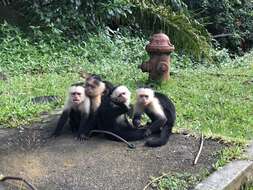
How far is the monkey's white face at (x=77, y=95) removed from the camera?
570 centimetres

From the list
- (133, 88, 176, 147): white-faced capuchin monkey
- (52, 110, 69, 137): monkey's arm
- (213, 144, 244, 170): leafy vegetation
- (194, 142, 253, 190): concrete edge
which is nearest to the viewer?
(194, 142, 253, 190): concrete edge

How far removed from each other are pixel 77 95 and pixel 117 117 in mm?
455

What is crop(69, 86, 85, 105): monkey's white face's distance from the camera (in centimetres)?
570

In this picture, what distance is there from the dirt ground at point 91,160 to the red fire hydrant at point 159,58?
11.2ft

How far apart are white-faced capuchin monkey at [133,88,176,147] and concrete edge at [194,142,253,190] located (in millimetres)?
772

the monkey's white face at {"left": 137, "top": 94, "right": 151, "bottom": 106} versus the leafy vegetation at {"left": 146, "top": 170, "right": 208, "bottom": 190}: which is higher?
the monkey's white face at {"left": 137, "top": 94, "right": 151, "bottom": 106}

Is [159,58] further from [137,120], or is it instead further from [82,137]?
[82,137]

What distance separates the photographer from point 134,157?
5.30 meters

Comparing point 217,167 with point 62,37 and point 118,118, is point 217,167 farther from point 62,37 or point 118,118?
point 62,37

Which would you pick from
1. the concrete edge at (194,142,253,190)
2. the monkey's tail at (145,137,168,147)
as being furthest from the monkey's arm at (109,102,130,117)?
the concrete edge at (194,142,253,190)

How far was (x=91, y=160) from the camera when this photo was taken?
5.21 m

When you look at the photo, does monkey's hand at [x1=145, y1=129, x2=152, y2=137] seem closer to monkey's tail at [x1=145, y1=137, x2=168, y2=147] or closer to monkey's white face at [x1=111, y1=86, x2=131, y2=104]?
monkey's tail at [x1=145, y1=137, x2=168, y2=147]

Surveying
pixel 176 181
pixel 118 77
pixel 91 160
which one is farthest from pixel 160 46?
pixel 176 181

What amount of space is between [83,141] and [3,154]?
2.59ft
